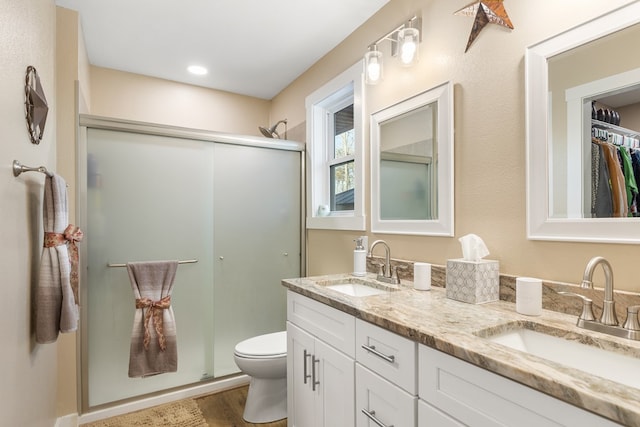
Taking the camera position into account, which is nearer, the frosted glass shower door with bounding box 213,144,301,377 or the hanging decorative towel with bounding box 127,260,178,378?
the hanging decorative towel with bounding box 127,260,178,378

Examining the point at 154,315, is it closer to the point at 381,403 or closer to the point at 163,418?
the point at 163,418

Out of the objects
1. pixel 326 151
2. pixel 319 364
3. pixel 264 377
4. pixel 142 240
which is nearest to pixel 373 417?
pixel 319 364

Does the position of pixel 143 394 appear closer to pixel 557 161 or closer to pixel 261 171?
pixel 261 171

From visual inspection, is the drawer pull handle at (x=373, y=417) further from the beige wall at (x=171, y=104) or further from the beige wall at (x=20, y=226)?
the beige wall at (x=171, y=104)

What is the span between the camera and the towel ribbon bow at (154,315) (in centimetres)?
212

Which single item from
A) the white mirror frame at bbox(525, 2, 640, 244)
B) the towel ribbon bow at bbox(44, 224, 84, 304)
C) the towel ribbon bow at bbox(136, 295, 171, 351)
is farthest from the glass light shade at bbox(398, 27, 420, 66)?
the towel ribbon bow at bbox(136, 295, 171, 351)

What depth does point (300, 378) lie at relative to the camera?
170 centimetres

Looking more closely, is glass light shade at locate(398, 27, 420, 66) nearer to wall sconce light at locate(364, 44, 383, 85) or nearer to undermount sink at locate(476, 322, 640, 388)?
wall sconce light at locate(364, 44, 383, 85)

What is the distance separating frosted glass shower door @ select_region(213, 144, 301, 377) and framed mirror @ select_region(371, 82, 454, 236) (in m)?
0.94

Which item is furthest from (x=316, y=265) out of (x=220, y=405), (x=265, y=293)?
(x=220, y=405)

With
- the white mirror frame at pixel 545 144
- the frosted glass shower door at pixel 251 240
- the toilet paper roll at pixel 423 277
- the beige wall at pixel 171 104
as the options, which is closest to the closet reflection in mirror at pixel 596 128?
the white mirror frame at pixel 545 144

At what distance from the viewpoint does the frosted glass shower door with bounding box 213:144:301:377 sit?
100 inches

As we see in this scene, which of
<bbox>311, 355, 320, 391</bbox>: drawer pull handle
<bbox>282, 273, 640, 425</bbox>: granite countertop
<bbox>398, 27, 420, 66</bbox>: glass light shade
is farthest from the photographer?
<bbox>398, 27, 420, 66</bbox>: glass light shade

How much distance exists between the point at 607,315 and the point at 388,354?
26.0 inches
